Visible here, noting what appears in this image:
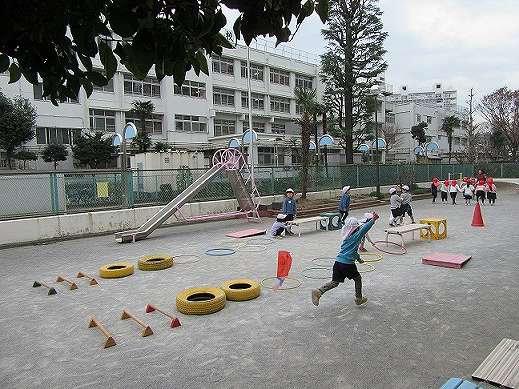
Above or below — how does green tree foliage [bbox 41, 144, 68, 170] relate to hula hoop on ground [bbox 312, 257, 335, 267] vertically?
above

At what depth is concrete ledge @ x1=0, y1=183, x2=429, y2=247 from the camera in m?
13.2

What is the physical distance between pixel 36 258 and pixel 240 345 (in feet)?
27.2

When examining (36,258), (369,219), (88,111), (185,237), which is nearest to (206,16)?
(369,219)

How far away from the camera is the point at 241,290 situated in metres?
7.00

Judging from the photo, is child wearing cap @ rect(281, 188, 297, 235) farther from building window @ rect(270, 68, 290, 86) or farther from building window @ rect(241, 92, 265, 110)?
building window @ rect(270, 68, 290, 86)

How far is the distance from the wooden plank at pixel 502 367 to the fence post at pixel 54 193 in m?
13.5

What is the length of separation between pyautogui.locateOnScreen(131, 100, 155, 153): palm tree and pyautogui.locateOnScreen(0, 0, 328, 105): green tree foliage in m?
31.8

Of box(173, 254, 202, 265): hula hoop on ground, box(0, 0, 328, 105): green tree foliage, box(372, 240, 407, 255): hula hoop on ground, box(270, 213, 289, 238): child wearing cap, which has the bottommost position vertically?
box(372, 240, 407, 255): hula hoop on ground

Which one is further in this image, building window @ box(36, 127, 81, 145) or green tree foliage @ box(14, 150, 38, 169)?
building window @ box(36, 127, 81, 145)

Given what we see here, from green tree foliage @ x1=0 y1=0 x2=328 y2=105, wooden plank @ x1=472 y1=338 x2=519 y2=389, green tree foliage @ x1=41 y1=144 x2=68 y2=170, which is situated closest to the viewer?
green tree foliage @ x1=0 y1=0 x2=328 y2=105

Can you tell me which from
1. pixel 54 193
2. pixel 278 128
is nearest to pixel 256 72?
pixel 278 128

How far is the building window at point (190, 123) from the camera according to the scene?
133 feet

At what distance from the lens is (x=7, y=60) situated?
2381 millimetres

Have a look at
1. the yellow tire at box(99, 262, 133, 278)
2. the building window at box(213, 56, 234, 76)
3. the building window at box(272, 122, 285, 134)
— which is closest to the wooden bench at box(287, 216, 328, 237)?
the yellow tire at box(99, 262, 133, 278)
